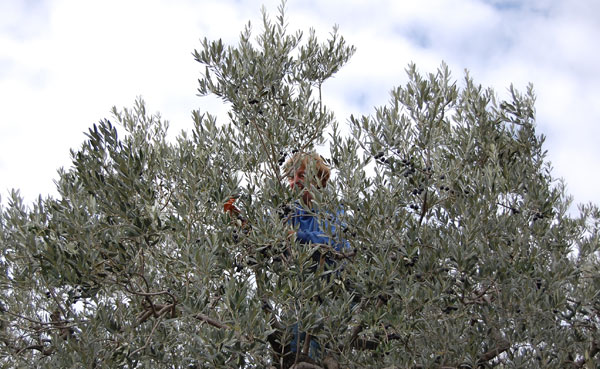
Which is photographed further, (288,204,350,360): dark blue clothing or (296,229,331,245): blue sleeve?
(296,229,331,245): blue sleeve

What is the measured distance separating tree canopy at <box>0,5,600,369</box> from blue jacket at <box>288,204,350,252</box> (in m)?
0.09

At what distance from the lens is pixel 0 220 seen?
189 inches

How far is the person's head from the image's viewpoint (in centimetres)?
461

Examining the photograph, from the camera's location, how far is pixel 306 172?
464 cm

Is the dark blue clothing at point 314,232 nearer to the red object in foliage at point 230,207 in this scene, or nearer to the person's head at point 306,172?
the person's head at point 306,172

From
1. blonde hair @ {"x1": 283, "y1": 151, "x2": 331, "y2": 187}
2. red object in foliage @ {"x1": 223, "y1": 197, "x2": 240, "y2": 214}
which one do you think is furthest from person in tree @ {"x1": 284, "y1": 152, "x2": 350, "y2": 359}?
red object in foliage @ {"x1": 223, "y1": 197, "x2": 240, "y2": 214}

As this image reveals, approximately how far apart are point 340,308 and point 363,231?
621 millimetres

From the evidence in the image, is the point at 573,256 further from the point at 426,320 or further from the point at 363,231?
the point at 363,231

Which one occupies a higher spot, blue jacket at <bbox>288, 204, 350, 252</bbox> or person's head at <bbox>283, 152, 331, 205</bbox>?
person's head at <bbox>283, 152, 331, 205</bbox>

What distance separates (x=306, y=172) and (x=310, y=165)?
9 cm

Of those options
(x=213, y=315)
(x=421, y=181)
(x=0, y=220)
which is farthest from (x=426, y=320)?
(x=0, y=220)

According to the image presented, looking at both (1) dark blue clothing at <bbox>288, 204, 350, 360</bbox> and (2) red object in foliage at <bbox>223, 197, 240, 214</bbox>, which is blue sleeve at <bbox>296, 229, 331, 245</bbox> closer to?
(1) dark blue clothing at <bbox>288, 204, 350, 360</bbox>

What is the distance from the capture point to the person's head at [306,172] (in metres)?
4.61

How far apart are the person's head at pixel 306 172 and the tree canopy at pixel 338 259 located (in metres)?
0.13
